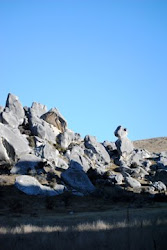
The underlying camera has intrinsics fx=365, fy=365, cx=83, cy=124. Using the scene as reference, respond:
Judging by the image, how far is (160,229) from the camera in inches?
511

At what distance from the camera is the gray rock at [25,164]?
128ft

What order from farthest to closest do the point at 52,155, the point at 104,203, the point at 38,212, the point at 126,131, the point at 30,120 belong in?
the point at 126,131 → the point at 30,120 → the point at 52,155 → the point at 104,203 → the point at 38,212

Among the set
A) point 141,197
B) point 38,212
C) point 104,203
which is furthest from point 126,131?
point 38,212

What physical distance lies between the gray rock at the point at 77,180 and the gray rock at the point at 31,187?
11.3 feet

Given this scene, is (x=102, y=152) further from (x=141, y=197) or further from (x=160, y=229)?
(x=160, y=229)

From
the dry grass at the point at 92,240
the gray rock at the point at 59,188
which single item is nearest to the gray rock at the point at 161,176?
the gray rock at the point at 59,188

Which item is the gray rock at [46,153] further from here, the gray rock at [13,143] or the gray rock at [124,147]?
the gray rock at [124,147]

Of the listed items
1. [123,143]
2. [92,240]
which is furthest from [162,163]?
[92,240]

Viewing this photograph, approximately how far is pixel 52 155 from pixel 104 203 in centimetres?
1118

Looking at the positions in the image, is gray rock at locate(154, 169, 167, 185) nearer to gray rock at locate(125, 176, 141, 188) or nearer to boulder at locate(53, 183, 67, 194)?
gray rock at locate(125, 176, 141, 188)

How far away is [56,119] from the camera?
184 ft

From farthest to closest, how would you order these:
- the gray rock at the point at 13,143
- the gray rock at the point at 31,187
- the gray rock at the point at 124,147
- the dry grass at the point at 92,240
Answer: the gray rock at the point at 124,147 → the gray rock at the point at 13,143 → the gray rock at the point at 31,187 → the dry grass at the point at 92,240

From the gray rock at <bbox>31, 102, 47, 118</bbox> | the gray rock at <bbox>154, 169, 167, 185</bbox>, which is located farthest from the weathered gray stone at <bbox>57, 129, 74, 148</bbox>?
the gray rock at <bbox>154, 169, 167, 185</bbox>

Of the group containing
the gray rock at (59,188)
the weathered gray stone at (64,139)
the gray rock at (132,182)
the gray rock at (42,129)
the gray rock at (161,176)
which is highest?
the gray rock at (42,129)
